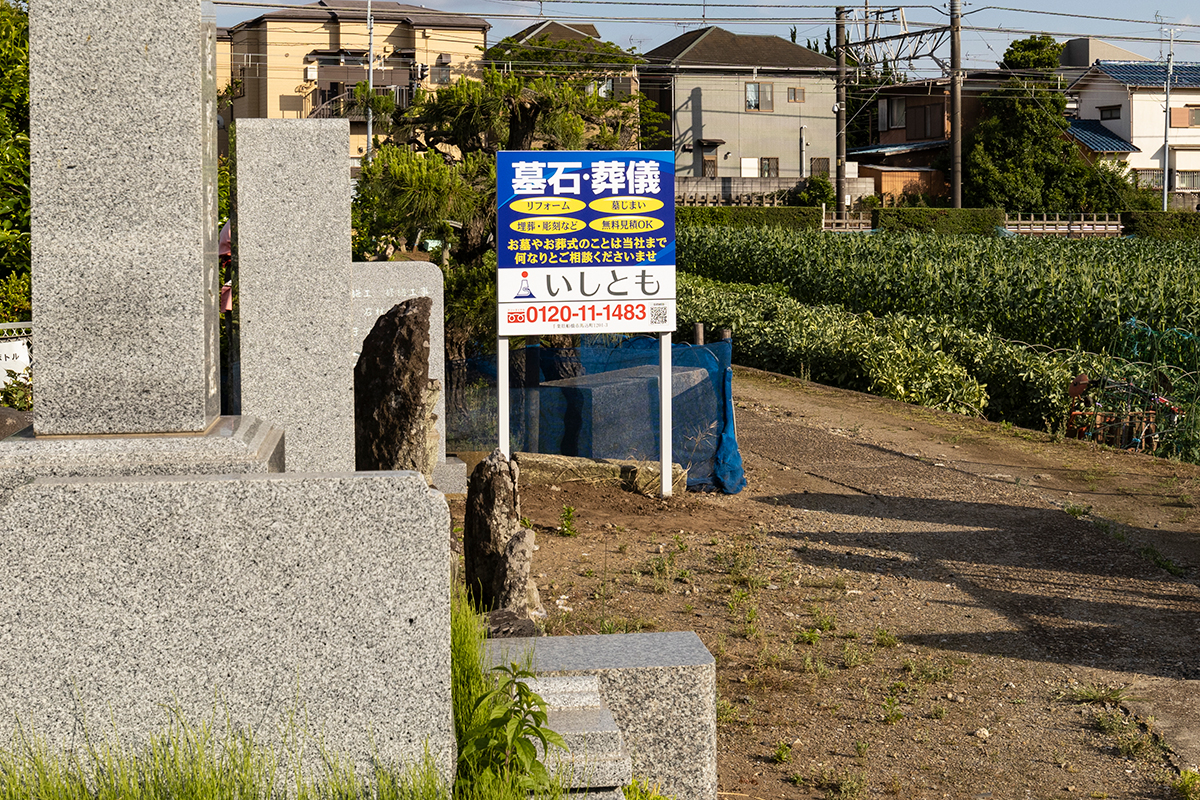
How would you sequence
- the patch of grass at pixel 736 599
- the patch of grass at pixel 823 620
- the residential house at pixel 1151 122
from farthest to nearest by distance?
1. the residential house at pixel 1151 122
2. the patch of grass at pixel 736 599
3. the patch of grass at pixel 823 620

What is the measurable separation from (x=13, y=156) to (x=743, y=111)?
2005 inches

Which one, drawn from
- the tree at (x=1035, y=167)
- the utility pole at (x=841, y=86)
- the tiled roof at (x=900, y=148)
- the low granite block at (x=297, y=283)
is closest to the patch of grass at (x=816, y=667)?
the low granite block at (x=297, y=283)

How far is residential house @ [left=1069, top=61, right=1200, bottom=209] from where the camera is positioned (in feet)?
197

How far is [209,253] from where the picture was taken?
329 cm

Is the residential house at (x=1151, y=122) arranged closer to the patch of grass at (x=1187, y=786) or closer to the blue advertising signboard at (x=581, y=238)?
the blue advertising signboard at (x=581, y=238)

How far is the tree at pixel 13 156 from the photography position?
12.1 metres

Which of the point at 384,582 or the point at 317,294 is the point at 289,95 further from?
the point at 384,582

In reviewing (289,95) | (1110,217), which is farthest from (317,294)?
(1110,217)

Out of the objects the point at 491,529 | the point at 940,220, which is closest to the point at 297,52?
the point at 940,220

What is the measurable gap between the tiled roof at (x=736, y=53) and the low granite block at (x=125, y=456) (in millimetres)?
59330

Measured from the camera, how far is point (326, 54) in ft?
172

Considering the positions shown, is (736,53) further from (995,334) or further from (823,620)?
(823,620)

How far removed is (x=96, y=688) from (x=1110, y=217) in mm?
56604

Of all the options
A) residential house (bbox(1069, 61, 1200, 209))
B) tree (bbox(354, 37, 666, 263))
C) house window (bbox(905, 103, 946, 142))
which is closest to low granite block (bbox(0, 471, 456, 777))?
tree (bbox(354, 37, 666, 263))
